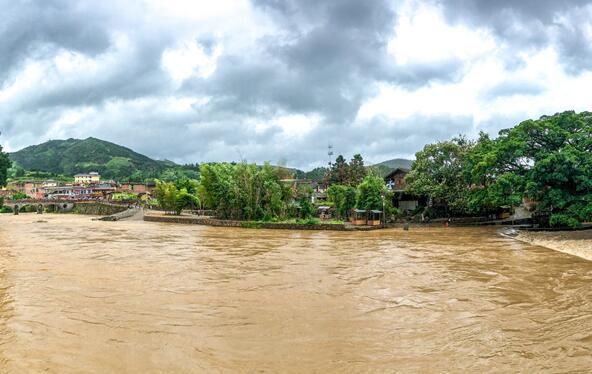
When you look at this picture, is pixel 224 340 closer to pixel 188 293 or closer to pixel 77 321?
pixel 77 321

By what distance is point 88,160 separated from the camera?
15175cm

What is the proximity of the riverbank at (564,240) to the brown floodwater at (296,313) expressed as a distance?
1.16 meters

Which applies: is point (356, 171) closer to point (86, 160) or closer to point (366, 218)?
point (366, 218)

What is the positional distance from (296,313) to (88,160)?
160 m

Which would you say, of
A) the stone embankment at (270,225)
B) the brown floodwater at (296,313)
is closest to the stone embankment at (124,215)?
the stone embankment at (270,225)

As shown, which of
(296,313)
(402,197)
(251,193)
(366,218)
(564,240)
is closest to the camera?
(296,313)

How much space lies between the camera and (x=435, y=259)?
56.0 ft

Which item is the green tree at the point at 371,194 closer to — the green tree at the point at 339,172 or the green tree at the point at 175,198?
the green tree at the point at 339,172

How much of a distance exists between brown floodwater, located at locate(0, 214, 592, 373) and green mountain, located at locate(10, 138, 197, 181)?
102 metres

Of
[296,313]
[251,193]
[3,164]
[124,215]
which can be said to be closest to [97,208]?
[3,164]

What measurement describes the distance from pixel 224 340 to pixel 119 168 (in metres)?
140

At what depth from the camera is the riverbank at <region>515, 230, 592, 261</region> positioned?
18.4 m

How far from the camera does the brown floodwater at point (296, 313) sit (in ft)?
21.6

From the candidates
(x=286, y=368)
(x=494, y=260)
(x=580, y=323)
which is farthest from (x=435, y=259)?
(x=286, y=368)
